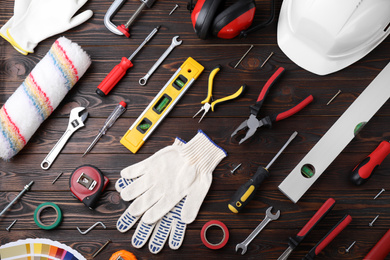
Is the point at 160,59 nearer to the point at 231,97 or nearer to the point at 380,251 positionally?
the point at 231,97

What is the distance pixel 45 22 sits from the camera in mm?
1195

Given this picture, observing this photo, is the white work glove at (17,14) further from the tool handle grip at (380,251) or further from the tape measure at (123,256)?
the tool handle grip at (380,251)

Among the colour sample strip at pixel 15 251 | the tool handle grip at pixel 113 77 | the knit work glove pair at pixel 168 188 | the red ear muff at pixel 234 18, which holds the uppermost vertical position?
the red ear muff at pixel 234 18

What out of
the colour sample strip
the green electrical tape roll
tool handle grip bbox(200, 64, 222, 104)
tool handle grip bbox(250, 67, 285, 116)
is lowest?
the colour sample strip

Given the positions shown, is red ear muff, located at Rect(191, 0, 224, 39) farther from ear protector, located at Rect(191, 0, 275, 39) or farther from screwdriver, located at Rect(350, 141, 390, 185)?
screwdriver, located at Rect(350, 141, 390, 185)

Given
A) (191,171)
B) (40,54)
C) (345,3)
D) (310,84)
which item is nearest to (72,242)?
(191,171)

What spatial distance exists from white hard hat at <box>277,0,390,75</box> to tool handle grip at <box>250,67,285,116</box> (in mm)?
85

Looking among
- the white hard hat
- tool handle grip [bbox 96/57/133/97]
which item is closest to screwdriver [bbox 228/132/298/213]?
the white hard hat

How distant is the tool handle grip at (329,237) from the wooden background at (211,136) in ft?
0.12

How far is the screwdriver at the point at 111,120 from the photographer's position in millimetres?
1151

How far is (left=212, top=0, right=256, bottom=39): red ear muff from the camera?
3.59 ft

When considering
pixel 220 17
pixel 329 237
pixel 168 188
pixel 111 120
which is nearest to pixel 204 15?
pixel 220 17

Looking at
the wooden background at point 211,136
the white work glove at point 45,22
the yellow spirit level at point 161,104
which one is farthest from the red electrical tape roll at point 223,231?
the white work glove at point 45,22

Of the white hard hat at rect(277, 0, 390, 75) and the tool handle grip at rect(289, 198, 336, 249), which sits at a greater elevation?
the white hard hat at rect(277, 0, 390, 75)
